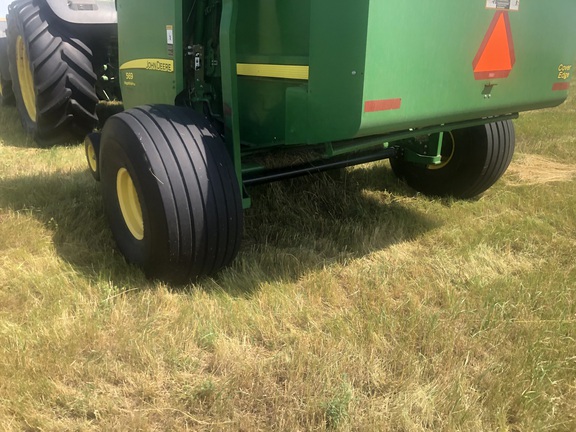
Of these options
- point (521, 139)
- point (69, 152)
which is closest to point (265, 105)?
point (69, 152)

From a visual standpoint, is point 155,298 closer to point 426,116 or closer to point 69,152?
point 426,116

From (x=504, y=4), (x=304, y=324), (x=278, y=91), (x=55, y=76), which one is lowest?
(x=304, y=324)

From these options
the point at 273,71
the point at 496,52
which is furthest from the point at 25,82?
the point at 496,52

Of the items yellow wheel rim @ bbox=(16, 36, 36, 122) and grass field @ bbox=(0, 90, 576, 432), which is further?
yellow wheel rim @ bbox=(16, 36, 36, 122)

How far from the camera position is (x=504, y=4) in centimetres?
241

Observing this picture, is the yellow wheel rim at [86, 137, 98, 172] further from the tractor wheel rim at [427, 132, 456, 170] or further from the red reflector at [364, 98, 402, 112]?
the tractor wheel rim at [427, 132, 456, 170]

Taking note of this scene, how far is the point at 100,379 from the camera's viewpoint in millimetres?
1896

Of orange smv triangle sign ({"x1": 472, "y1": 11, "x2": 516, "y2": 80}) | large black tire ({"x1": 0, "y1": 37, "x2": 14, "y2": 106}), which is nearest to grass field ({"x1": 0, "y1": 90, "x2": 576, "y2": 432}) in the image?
orange smv triangle sign ({"x1": 472, "y1": 11, "x2": 516, "y2": 80})

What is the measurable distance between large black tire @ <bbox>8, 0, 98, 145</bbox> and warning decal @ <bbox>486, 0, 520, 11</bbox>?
11.7 ft

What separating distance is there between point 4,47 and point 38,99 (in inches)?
84.6

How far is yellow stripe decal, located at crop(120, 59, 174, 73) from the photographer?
289cm

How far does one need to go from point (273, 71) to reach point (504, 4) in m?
1.02

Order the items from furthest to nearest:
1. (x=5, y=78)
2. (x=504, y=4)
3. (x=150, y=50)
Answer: (x=5, y=78)
(x=150, y=50)
(x=504, y=4)

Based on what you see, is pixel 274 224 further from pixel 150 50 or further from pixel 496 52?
pixel 496 52
